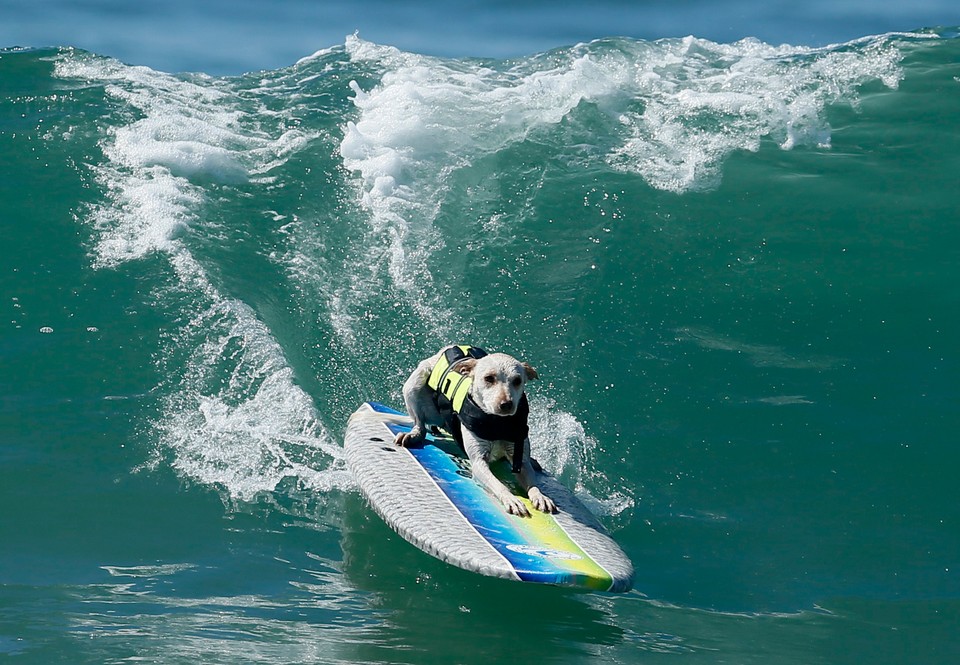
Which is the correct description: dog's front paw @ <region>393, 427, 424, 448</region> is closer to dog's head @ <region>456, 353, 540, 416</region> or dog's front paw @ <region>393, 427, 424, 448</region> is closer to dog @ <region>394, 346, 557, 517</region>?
dog @ <region>394, 346, 557, 517</region>

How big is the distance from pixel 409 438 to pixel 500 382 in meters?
1.33

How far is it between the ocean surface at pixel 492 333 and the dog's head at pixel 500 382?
1176mm

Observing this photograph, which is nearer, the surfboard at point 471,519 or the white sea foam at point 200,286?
the surfboard at point 471,519

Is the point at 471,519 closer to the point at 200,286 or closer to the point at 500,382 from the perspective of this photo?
the point at 500,382

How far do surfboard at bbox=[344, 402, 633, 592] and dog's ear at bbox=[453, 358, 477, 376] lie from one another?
2.36 feet

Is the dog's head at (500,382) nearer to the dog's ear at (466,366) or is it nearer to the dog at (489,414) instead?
the dog at (489,414)

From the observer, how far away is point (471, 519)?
681 cm

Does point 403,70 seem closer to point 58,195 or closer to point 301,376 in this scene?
point 58,195

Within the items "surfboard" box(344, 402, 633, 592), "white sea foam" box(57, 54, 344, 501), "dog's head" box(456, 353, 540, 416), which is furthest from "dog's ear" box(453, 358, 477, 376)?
"white sea foam" box(57, 54, 344, 501)

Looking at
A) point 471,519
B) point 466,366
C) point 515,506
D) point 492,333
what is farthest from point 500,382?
point 492,333

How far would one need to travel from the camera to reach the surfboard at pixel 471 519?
20.0ft

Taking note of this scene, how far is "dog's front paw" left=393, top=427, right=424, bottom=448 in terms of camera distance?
26.5 feet

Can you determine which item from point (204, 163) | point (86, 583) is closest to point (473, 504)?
point (86, 583)

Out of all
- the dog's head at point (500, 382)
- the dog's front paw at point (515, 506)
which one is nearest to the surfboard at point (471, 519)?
the dog's front paw at point (515, 506)
